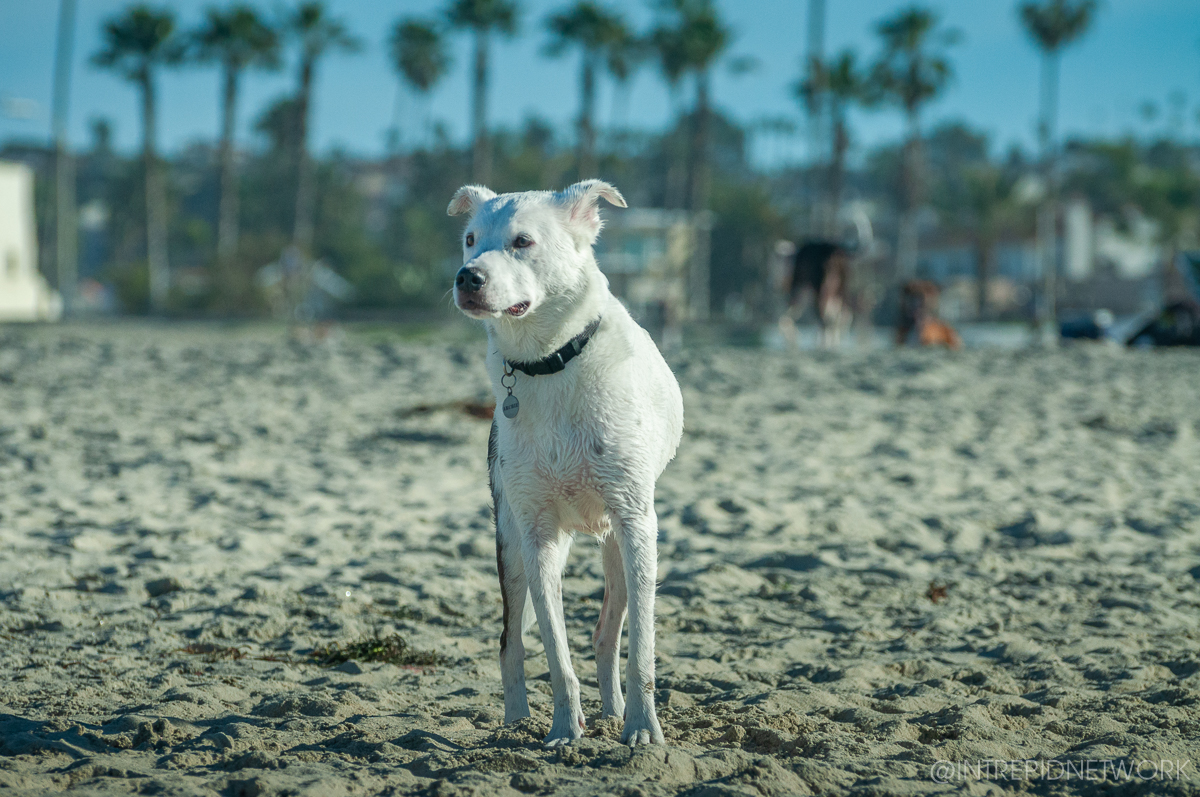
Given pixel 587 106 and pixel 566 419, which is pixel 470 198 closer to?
pixel 566 419

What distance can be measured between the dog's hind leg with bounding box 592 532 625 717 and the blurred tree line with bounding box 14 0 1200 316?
1568 centimetres

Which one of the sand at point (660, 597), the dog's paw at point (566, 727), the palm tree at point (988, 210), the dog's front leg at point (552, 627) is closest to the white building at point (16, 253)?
the sand at point (660, 597)

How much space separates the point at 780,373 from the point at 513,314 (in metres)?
11.9

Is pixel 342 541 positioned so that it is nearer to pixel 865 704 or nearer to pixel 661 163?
pixel 865 704

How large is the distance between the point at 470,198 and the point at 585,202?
0.47 m

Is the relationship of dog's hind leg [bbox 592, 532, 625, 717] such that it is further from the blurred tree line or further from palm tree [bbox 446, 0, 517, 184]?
palm tree [bbox 446, 0, 517, 184]

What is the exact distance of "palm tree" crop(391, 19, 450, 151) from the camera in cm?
6844

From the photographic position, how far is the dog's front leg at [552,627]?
425 centimetres

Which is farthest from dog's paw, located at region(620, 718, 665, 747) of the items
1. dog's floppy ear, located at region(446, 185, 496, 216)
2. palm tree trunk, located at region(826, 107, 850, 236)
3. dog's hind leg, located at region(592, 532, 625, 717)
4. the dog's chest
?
palm tree trunk, located at region(826, 107, 850, 236)

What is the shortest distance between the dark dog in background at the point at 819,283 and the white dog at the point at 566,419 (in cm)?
1489

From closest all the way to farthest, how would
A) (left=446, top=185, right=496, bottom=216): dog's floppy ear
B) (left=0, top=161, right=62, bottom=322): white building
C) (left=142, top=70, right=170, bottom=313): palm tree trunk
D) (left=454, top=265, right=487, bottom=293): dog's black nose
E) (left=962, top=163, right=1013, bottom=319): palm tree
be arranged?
(left=454, top=265, right=487, bottom=293): dog's black nose, (left=446, top=185, right=496, bottom=216): dog's floppy ear, (left=0, top=161, right=62, bottom=322): white building, (left=142, top=70, right=170, bottom=313): palm tree trunk, (left=962, top=163, right=1013, bottom=319): palm tree

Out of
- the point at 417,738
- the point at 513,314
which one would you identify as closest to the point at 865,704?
the point at 417,738

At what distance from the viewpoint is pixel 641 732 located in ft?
13.7

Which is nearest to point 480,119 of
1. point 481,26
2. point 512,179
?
point 481,26
